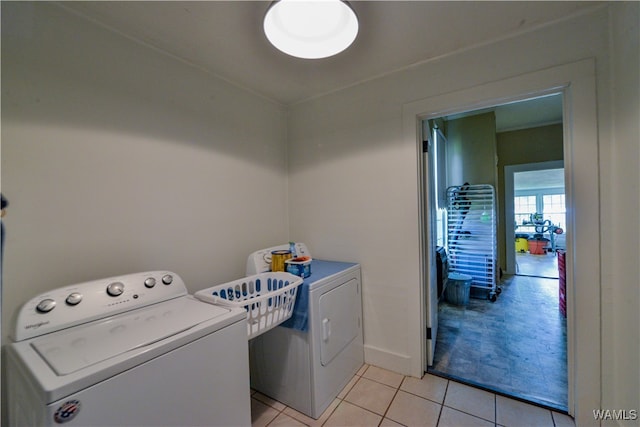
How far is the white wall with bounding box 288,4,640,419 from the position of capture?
1.34m

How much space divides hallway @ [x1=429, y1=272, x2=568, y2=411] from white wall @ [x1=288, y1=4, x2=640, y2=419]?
378 millimetres

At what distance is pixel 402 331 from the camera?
1988 mm

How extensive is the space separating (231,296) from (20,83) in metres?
1.44

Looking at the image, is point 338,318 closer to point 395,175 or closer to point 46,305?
point 395,175

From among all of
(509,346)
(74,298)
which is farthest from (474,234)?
(74,298)

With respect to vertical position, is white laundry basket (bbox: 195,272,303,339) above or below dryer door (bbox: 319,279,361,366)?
above

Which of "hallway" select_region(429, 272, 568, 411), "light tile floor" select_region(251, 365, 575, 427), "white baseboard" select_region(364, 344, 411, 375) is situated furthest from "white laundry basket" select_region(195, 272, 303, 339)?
"hallway" select_region(429, 272, 568, 411)

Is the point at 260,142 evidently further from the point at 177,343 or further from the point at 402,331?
the point at 402,331

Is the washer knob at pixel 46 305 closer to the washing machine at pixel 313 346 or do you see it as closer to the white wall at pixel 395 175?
the washing machine at pixel 313 346

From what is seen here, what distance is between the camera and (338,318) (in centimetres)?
180

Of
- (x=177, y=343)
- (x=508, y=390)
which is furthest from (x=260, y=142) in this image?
(x=508, y=390)

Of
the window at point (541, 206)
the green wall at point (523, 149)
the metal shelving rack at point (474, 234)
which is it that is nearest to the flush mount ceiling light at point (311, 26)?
the metal shelving rack at point (474, 234)

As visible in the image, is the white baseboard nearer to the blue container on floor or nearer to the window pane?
the blue container on floor

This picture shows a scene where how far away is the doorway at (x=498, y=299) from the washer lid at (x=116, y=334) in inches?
69.7
